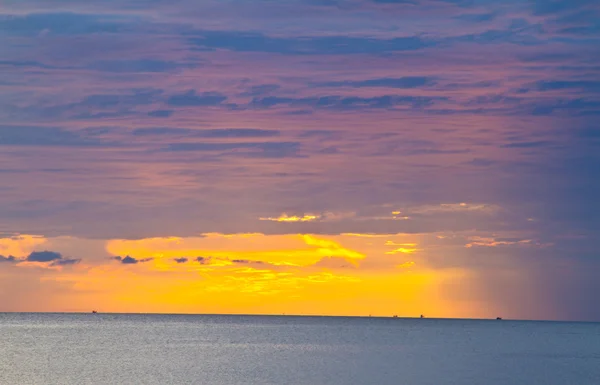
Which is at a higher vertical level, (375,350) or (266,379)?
(375,350)

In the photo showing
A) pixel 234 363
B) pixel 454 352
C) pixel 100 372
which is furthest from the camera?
pixel 454 352

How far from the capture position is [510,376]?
131m

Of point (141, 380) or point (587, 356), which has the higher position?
point (587, 356)

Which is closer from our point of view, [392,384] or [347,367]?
[392,384]

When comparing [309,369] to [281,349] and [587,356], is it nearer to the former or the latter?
[281,349]

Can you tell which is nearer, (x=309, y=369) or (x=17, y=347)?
(x=309, y=369)

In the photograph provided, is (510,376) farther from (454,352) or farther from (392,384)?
(454,352)

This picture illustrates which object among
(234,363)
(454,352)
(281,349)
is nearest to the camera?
(234,363)

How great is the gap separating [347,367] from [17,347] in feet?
265

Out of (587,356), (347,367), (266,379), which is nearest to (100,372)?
Answer: (266,379)

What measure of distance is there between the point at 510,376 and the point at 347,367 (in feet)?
78.1

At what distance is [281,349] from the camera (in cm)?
19700

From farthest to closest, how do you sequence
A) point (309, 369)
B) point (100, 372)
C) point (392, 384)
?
point (309, 369), point (100, 372), point (392, 384)

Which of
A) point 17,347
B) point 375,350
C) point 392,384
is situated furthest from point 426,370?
point 17,347
